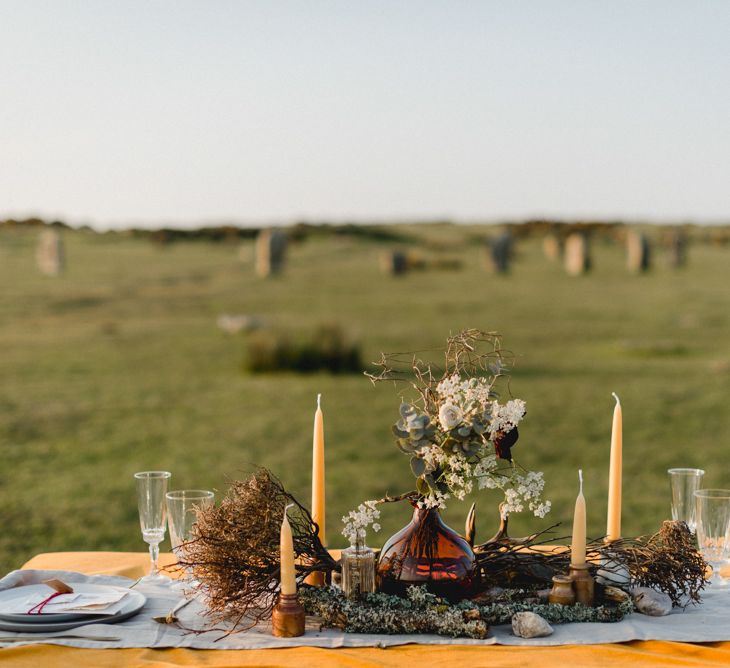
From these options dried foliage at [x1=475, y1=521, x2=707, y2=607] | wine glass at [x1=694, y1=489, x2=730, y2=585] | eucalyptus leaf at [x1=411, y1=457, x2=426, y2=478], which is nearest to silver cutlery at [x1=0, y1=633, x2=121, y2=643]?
eucalyptus leaf at [x1=411, y1=457, x2=426, y2=478]

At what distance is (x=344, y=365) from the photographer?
14570 millimetres

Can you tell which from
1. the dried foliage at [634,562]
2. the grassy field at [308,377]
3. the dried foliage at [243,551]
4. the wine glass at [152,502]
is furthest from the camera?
the grassy field at [308,377]

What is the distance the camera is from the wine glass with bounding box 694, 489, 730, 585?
2.40 m

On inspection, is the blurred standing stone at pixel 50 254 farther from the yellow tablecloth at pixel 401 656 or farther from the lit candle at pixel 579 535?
the lit candle at pixel 579 535

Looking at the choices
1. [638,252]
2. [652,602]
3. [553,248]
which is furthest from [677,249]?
[652,602]

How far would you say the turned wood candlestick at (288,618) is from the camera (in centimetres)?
217

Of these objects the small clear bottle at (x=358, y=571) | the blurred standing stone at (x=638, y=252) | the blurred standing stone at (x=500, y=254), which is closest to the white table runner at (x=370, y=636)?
the small clear bottle at (x=358, y=571)

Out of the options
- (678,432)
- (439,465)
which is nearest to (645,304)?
(678,432)

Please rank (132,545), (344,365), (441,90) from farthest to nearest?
(344,365) < (441,90) < (132,545)

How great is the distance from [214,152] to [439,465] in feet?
33.3

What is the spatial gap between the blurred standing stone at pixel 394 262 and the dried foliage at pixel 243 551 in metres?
26.1

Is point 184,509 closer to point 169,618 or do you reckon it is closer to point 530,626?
point 169,618

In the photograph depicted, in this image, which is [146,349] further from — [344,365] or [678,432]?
[678,432]

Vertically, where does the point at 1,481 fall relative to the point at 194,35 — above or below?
below
